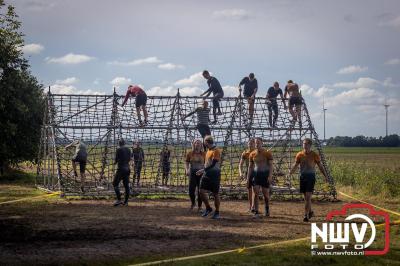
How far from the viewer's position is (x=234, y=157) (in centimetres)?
2069

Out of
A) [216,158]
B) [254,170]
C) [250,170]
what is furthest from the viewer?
[250,170]

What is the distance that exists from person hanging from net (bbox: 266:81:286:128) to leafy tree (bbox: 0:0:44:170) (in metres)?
12.0

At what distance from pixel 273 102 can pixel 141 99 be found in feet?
18.6

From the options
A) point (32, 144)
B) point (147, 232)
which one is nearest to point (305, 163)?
point (147, 232)

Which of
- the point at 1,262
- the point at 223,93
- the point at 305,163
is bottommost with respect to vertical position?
the point at 1,262

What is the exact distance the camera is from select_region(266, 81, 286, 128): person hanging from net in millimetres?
21859

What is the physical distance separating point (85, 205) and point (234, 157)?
6459 mm

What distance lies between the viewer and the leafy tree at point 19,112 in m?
25.2

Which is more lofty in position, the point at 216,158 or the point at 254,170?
the point at 216,158

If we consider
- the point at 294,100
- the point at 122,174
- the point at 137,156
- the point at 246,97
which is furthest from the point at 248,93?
the point at 122,174

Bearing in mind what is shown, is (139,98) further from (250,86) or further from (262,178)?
(262,178)

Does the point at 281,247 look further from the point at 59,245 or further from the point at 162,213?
the point at 162,213

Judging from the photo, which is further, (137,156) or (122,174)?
(137,156)

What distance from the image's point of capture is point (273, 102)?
72.5 ft
